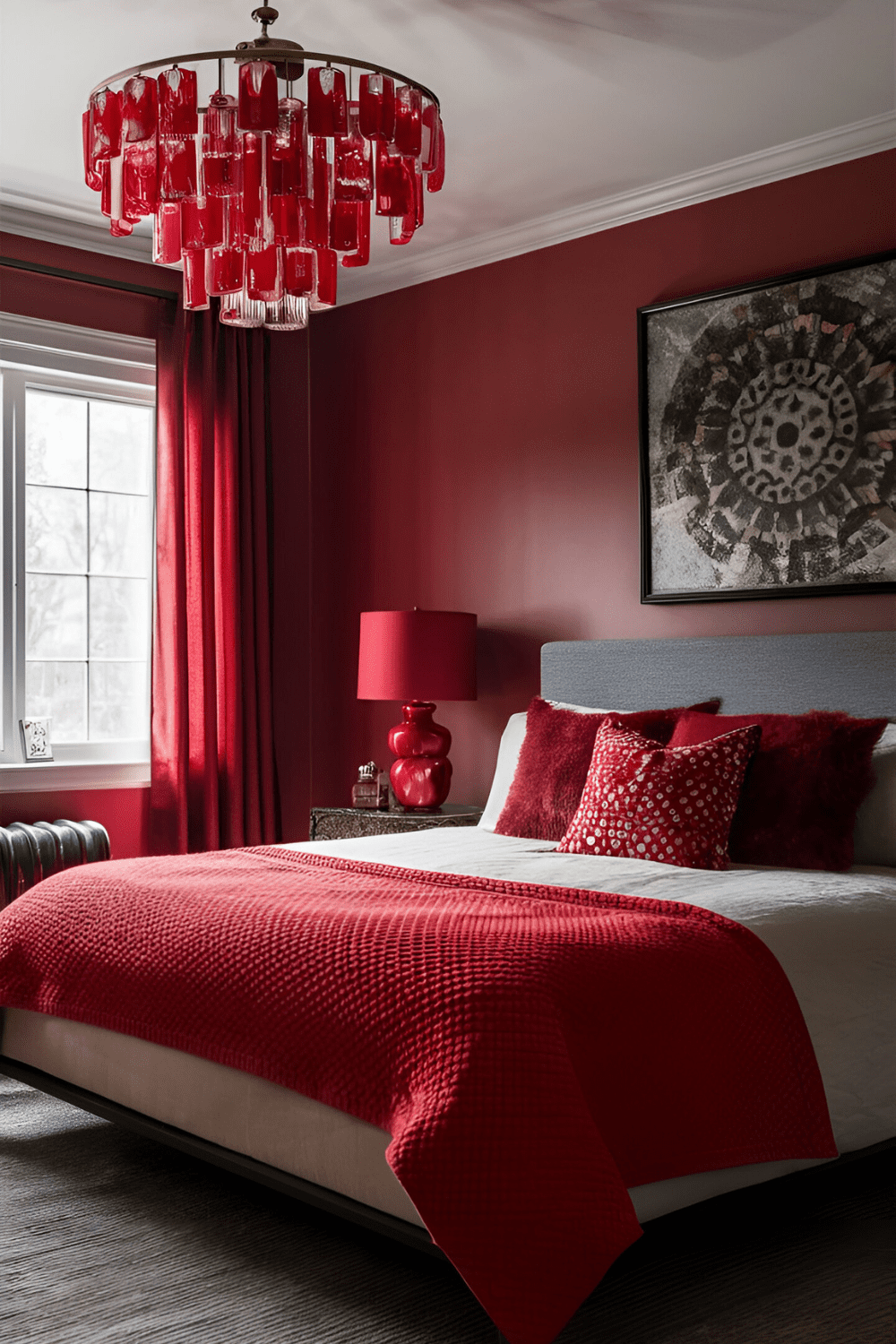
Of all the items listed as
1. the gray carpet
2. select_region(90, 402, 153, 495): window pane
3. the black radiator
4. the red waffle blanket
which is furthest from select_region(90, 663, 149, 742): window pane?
the gray carpet

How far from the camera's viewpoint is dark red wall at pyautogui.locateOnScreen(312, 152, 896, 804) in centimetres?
409

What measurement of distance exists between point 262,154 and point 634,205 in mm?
2104

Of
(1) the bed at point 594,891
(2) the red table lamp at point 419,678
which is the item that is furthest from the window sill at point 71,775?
(1) the bed at point 594,891

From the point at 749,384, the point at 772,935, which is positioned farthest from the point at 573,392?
the point at 772,935

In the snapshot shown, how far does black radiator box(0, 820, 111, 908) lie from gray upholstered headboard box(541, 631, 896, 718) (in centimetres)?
162

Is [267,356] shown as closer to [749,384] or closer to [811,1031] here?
[749,384]

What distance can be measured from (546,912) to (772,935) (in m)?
0.43

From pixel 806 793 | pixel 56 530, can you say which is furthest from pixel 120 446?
pixel 806 793

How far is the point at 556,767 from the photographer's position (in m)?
3.78

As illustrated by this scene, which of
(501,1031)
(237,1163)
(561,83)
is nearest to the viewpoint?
(501,1031)

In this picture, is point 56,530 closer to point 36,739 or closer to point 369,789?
point 36,739

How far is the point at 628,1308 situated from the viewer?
7.21 feet

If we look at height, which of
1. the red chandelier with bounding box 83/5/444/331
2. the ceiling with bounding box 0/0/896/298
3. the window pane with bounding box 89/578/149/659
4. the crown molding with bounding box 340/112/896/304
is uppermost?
the ceiling with bounding box 0/0/896/298

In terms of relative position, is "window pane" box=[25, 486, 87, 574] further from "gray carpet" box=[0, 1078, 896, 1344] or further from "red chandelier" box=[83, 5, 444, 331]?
"gray carpet" box=[0, 1078, 896, 1344]
